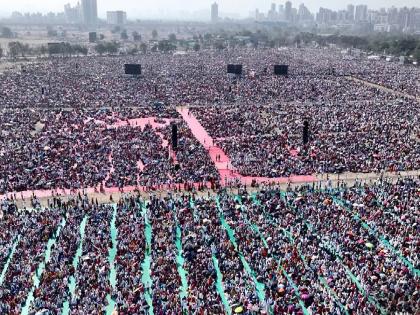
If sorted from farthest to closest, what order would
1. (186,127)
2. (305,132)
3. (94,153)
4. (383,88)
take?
(383,88), (186,127), (305,132), (94,153)

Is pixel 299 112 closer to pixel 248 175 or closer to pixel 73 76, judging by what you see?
pixel 248 175

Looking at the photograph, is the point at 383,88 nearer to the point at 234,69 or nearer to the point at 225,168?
the point at 234,69

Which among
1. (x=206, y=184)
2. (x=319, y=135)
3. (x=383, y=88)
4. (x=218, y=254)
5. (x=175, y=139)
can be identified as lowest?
(x=218, y=254)

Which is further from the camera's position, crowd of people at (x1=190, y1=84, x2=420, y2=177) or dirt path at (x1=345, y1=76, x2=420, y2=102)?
dirt path at (x1=345, y1=76, x2=420, y2=102)

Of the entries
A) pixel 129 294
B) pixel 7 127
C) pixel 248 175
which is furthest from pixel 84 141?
pixel 129 294

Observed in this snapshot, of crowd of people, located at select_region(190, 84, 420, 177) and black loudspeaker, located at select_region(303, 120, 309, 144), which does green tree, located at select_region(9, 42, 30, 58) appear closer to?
crowd of people, located at select_region(190, 84, 420, 177)

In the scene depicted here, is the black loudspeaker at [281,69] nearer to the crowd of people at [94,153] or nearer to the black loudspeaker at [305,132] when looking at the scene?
the crowd of people at [94,153]

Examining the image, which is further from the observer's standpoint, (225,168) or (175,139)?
(175,139)

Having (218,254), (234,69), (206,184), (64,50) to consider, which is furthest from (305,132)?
(64,50)

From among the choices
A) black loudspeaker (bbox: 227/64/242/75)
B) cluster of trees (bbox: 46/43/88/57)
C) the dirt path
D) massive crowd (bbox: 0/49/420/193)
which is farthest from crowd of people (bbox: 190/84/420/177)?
cluster of trees (bbox: 46/43/88/57)
